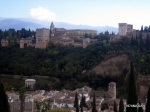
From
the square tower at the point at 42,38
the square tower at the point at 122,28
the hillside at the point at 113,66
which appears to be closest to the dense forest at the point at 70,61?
the hillside at the point at 113,66

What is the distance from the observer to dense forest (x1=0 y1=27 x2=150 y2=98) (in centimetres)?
5478

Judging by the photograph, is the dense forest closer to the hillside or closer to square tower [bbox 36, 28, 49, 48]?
the hillside

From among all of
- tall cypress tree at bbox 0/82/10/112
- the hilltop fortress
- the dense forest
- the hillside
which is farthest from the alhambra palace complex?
tall cypress tree at bbox 0/82/10/112

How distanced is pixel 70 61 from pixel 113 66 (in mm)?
7374

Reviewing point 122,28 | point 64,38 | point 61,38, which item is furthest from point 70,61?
point 122,28

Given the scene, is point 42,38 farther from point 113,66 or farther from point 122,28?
point 113,66

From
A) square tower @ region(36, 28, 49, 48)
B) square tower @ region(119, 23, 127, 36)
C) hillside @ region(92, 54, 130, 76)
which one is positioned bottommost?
hillside @ region(92, 54, 130, 76)

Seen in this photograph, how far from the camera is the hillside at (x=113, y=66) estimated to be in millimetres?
56906

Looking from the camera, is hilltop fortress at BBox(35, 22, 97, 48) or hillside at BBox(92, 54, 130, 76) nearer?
hillside at BBox(92, 54, 130, 76)

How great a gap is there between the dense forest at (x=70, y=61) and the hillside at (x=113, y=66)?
81 cm

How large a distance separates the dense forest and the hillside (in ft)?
2.65

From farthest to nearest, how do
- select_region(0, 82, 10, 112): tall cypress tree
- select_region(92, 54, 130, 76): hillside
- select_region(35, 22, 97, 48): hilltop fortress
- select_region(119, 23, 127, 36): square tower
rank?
A: select_region(119, 23, 127, 36): square tower
select_region(35, 22, 97, 48): hilltop fortress
select_region(92, 54, 130, 76): hillside
select_region(0, 82, 10, 112): tall cypress tree

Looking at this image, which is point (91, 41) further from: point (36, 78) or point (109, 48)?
point (36, 78)

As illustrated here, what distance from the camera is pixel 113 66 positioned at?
58219 mm
